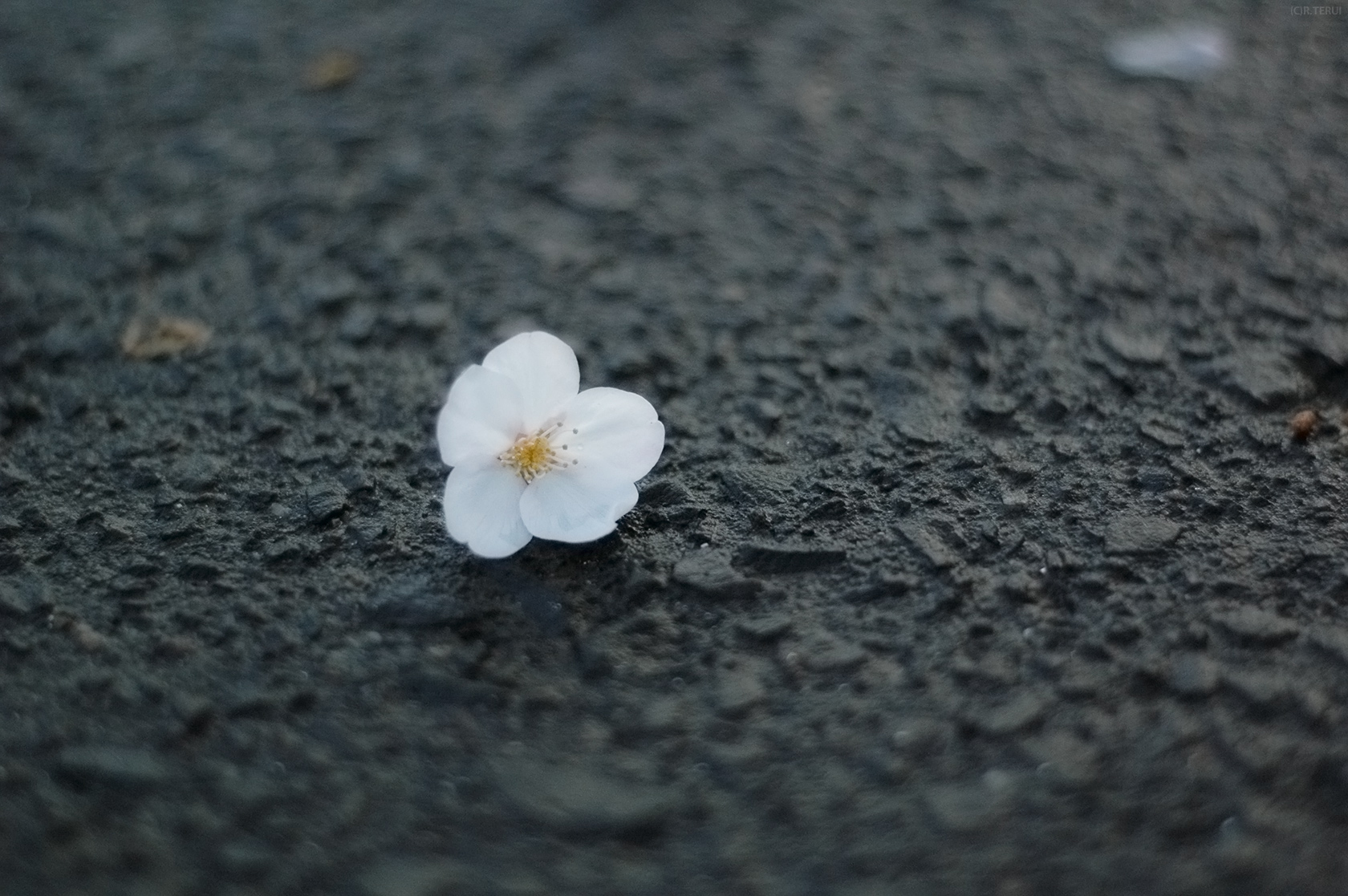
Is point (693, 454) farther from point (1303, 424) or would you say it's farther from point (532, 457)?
point (1303, 424)

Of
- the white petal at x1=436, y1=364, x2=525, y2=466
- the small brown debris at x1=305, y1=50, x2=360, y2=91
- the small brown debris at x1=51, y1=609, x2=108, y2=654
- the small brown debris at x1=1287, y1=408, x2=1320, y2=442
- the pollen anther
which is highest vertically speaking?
the small brown debris at x1=305, y1=50, x2=360, y2=91

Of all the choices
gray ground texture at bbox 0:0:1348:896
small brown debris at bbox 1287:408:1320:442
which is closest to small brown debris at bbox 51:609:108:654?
gray ground texture at bbox 0:0:1348:896

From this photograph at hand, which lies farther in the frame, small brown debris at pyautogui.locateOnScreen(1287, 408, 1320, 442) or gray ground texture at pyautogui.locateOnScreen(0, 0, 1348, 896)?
small brown debris at pyautogui.locateOnScreen(1287, 408, 1320, 442)

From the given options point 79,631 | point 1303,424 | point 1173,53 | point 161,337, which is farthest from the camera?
point 1173,53

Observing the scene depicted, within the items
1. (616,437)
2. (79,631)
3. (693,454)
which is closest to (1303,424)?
(693,454)

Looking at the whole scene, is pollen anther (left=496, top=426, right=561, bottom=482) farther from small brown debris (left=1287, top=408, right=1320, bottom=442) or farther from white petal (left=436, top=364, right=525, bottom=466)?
small brown debris (left=1287, top=408, right=1320, bottom=442)

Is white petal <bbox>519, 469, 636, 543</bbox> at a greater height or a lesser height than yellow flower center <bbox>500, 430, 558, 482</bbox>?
lesser
